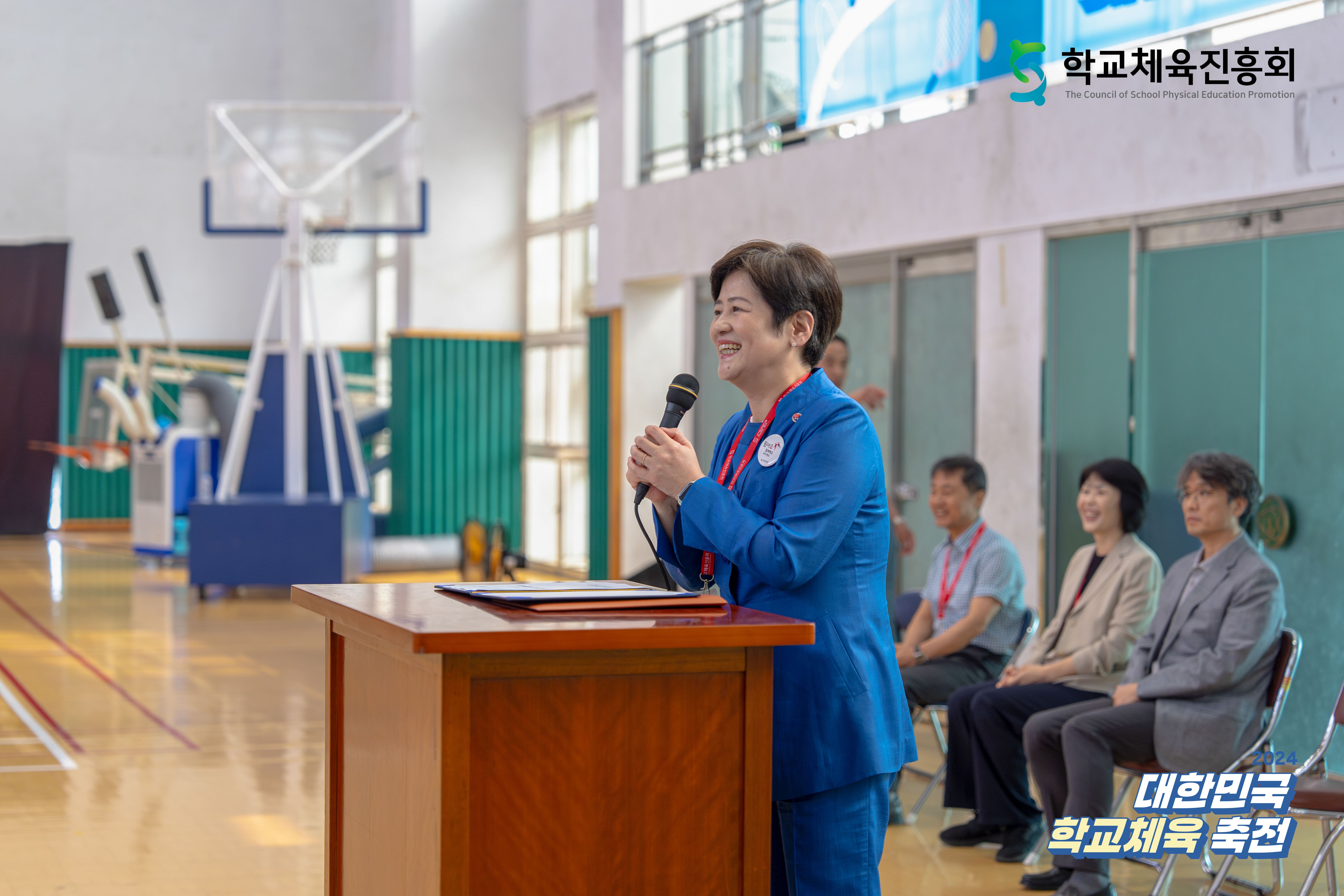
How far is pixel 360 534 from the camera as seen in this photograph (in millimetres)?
11453

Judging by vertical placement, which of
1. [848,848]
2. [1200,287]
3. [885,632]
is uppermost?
[1200,287]

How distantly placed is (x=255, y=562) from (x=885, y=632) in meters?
9.06

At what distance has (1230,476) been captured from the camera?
3979 mm

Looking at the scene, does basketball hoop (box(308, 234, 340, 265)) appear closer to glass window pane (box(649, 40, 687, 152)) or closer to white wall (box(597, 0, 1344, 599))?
glass window pane (box(649, 40, 687, 152))

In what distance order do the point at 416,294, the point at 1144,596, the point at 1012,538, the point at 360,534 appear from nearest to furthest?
the point at 1144,596 < the point at 1012,538 < the point at 360,534 < the point at 416,294

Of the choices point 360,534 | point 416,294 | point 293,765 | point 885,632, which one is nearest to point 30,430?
point 416,294

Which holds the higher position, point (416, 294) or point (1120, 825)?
point (416, 294)

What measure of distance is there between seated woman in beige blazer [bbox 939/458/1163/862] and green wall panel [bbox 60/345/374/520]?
12.9 m

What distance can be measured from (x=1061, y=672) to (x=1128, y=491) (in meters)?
0.62

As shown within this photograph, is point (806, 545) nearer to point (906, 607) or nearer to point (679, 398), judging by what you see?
point (679, 398)

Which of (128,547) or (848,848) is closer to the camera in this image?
(848,848)

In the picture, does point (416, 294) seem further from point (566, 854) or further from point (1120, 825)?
point (566, 854)

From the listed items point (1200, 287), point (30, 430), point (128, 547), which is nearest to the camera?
point (1200, 287)

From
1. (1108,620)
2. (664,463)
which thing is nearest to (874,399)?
(1108,620)
